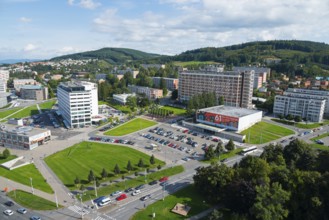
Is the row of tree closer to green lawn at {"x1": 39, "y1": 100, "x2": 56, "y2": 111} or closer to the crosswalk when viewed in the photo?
the crosswalk

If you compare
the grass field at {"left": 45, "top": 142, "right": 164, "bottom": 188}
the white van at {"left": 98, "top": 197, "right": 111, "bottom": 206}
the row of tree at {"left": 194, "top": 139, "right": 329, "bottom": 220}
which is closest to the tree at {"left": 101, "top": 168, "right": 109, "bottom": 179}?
the grass field at {"left": 45, "top": 142, "right": 164, "bottom": 188}

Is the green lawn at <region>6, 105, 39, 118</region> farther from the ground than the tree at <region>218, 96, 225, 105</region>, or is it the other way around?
the tree at <region>218, 96, 225, 105</region>

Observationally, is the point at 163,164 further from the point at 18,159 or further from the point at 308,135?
the point at 308,135

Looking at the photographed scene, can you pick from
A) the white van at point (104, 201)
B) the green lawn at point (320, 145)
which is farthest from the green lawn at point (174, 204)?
the green lawn at point (320, 145)

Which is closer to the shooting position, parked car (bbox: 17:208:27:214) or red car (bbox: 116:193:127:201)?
parked car (bbox: 17:208:27:214)

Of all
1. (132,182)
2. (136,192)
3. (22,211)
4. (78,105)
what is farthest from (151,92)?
(22,211)

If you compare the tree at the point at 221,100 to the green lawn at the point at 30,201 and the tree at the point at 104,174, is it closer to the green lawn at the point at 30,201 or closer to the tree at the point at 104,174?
the tree at the point at 104,174

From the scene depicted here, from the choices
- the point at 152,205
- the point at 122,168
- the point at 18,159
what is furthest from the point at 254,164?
the point at 18,159
